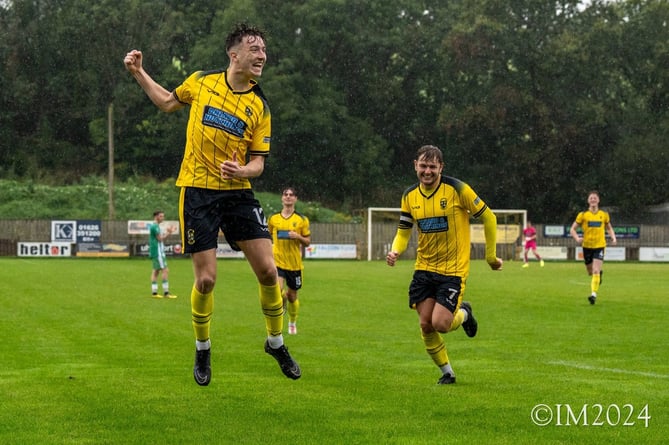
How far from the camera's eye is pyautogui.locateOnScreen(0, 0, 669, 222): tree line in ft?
238

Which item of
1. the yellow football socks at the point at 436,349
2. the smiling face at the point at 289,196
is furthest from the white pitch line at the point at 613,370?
the smiling face at the point at 289,196

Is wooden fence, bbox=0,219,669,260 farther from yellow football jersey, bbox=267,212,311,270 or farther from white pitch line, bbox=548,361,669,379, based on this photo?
white pitch line, bbox=548,361,669,379

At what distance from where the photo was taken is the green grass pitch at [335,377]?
7773mm

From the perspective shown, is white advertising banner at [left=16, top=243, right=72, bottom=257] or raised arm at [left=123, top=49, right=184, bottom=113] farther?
white advertising banner at [left=16, top=243, right=72, bottom=257]

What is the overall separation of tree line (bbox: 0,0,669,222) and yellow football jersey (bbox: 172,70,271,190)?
213 feet

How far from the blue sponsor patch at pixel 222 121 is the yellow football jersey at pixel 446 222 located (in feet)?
9.72

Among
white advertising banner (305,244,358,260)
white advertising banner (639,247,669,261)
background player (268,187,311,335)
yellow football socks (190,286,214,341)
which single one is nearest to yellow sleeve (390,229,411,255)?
yellow football socks (190,286,214,341)

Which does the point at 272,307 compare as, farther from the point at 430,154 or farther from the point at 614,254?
the point at 614,254

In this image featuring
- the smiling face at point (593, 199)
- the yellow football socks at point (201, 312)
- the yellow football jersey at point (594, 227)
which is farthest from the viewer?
the yellow football jersey at point (594, 227)

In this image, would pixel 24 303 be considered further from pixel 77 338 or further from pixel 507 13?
pixel 507 13

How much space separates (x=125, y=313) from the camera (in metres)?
20.0

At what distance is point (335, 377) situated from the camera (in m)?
11.0

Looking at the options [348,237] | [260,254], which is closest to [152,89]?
[260,254]

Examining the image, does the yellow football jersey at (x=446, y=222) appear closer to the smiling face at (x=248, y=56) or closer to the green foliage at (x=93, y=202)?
the smiling face at (x=248, y=56)
